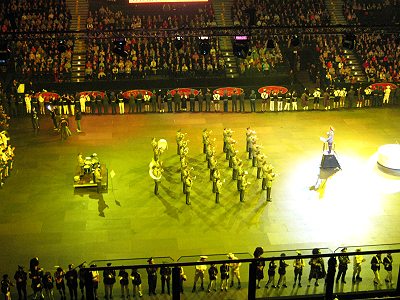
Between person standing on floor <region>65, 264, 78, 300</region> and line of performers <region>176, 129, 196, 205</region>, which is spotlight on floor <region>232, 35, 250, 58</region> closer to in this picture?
line of performers <region>176, 129, 196, 205</region>

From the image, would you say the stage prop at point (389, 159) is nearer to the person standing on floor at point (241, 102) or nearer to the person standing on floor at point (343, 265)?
the person standing on floor at point (241, 102)

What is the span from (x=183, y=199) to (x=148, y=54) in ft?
47.1

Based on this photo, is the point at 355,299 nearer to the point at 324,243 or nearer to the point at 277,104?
the point at 324,243

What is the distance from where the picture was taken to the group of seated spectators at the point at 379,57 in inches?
1431

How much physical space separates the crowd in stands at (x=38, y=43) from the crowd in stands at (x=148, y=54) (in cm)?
154

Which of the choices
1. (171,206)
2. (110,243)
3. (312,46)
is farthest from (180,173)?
(312,46)

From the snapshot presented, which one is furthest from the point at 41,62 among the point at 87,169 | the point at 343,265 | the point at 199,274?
the point at 343,265

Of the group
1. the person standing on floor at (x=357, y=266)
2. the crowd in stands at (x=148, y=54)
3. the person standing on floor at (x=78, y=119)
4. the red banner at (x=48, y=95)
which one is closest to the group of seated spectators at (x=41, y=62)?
the crowd in stands at (x=148, y=54)

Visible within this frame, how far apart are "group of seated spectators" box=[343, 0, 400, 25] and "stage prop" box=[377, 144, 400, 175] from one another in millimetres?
15677

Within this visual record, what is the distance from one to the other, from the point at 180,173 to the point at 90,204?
172 inches

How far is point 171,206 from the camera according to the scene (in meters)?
24.5

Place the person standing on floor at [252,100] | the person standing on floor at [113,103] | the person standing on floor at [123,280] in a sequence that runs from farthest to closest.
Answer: the person standing on floor at [113,103], the person standing on floor at [252,100], the person standing on floor at [123,280]

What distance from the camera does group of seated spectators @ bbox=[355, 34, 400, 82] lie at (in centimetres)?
3634

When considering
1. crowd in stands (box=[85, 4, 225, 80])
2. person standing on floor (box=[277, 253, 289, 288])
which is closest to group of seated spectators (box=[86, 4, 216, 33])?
crowd in stands (box=[85, 4, 225, 80])
